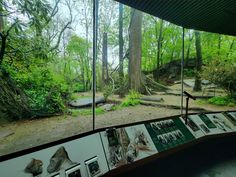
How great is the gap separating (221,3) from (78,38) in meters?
2.03

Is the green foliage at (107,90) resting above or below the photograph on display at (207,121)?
above

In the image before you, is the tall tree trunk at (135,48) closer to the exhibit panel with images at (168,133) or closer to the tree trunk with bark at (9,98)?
the exhibit panel with images at (168,133)

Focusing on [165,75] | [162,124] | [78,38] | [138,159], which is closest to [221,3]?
[162,124]

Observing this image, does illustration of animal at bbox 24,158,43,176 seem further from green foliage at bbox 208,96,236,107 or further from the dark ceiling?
green foliage at bbox 208,96,236,107

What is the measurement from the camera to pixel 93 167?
1444 millimetres

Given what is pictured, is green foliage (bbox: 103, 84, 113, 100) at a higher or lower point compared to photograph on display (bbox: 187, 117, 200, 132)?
higher

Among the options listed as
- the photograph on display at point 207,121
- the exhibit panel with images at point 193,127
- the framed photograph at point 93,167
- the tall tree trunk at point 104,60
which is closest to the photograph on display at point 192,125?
the exhibit panel with images at point 193,127

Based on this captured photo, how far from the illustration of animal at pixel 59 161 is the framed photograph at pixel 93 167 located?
123 mm

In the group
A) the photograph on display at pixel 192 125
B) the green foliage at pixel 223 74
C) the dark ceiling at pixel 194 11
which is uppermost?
the dark ceiling at pixel 194 11

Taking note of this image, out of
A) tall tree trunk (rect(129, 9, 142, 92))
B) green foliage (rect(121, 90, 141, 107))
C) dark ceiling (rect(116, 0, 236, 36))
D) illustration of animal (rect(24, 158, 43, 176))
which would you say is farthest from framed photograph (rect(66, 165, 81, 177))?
tall tree trunk (rect(129, 9, 142, 92))

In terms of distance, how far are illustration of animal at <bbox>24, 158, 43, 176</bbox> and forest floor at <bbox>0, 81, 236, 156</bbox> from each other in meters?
0.94

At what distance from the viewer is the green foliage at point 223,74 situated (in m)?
3.80

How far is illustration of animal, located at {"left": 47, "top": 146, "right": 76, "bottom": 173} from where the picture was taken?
124 centimetres

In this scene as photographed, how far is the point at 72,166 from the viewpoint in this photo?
1334 mm
